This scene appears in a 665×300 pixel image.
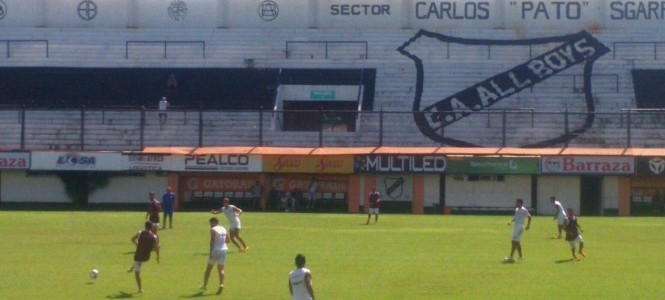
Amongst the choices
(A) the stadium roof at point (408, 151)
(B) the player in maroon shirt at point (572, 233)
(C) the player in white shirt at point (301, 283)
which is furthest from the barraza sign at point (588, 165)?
(C) the player in white shirt at point (301, 283)

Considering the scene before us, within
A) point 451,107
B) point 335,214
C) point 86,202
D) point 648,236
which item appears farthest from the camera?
point 451,107

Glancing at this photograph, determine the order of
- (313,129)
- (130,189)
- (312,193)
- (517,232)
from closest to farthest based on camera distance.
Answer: (517,232) → (312,193) → (130,189) → (313,129)

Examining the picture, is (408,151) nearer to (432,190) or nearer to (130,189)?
(432,190)

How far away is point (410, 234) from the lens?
Result: 41938 millimetres

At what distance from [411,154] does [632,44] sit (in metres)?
22.3

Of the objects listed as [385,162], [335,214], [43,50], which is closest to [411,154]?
[385,162]

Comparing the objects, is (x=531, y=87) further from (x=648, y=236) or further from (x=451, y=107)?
(x=648, y=236)

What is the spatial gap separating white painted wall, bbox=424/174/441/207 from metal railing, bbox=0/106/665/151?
18.7 ft

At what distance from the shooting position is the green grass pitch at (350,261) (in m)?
25.5

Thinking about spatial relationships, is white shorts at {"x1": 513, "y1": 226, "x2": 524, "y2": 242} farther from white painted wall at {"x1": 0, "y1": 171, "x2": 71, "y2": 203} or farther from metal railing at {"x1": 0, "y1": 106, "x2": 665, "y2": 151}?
white painted wall at {"x1": 0, "y1": 171, "x2": 71, "y2": 203}

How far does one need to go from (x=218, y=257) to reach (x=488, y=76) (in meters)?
47.4

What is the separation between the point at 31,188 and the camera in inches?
2413

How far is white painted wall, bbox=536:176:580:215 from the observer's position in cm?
5806

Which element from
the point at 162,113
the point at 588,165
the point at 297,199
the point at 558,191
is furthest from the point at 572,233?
the point at 162,113
